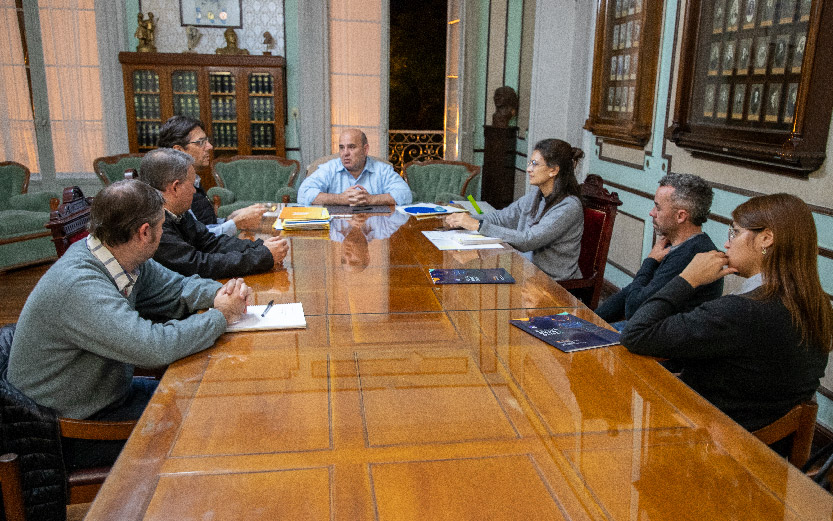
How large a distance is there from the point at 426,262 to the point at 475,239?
0.45 meters

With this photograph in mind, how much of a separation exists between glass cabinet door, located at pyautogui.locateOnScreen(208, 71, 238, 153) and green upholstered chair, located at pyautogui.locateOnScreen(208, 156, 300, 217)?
3.03 ft

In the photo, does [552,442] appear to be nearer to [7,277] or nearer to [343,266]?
[343,266]

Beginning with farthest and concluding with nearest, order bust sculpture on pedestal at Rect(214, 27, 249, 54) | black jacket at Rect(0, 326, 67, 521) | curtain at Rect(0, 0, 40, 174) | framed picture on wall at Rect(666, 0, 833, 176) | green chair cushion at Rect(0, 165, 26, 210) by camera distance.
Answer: bust sculpture on pedestal at Rect(214, 27, 249, 54), curtain at Rect(0, 0, 40, 174), green chair cushion at Rect(0, 165, 26, 210), framed picture on wall at Rect(666, 0, 833, 176), black jacket at Rect(0, 326, 67, 521)

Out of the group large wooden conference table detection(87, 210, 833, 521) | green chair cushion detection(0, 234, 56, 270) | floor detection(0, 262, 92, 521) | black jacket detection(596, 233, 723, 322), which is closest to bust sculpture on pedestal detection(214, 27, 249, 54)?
green chair cushion detection(0, 234, 56, 270)

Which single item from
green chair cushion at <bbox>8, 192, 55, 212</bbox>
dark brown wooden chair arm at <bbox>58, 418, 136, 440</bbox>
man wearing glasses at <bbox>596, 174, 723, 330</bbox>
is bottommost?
green chair cushion at <bbox>8, 192, 55, 212</bbox>

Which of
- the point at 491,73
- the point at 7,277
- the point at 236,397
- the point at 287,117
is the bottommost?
the point at 7,277

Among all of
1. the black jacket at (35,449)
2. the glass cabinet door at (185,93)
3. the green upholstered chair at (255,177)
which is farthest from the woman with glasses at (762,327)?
the glass cabinet door at (185,93)

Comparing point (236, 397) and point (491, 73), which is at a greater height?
point (491, 73)

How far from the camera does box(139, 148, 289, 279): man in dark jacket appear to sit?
236 centimetres

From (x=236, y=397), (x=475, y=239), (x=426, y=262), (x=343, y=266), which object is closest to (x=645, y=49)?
(x=475, y=239)

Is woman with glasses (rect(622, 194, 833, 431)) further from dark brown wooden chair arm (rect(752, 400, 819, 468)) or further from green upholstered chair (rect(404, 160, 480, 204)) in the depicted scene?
green upholstered chair (rect(404, 160, 480, 204))

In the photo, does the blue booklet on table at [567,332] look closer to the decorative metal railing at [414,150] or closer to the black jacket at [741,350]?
the black jacket at [741,350]

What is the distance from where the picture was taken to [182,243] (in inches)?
93.6

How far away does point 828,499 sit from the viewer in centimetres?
110
